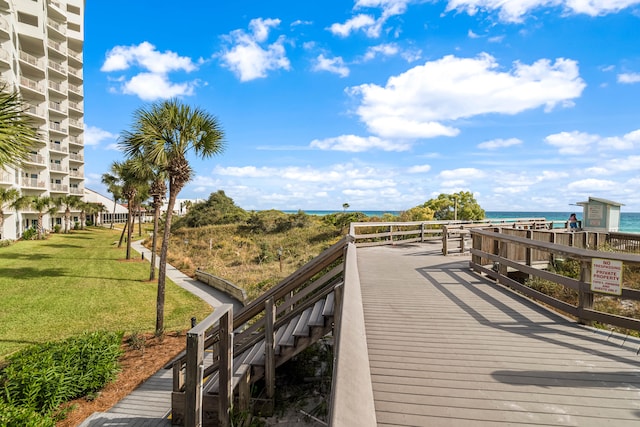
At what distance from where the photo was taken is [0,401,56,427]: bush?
4.93 meters

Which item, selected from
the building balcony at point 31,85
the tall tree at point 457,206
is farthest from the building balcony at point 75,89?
the tall tree at point 457,206

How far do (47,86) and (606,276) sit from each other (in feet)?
189

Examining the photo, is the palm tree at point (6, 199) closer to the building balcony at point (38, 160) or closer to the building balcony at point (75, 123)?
the building balcony at point (38, 160)

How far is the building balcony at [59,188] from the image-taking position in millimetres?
44709

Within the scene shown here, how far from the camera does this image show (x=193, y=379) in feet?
12.1

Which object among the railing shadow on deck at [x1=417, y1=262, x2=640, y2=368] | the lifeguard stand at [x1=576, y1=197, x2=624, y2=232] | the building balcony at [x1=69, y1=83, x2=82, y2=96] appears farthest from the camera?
the building balcony at [x1=69, y1=83, x2=82, y2=96]

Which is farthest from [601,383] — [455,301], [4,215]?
[4,215]

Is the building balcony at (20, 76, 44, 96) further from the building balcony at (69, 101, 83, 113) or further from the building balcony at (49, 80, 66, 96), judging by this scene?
the building balcony at (69, 101, 83, 113)

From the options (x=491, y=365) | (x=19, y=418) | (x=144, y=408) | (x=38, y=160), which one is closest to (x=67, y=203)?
(x=38, y=160)

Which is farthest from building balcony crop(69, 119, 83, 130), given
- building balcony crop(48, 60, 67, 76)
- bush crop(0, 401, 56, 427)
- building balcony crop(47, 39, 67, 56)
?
bush crop(0, 401, 56, 427)

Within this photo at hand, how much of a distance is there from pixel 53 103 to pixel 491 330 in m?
59.5

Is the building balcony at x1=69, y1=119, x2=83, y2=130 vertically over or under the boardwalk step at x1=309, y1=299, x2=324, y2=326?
over

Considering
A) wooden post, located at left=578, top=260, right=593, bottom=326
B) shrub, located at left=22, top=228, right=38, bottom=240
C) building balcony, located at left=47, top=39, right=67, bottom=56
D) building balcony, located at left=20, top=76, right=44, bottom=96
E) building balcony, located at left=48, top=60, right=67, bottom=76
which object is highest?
building balcony, located at left=47, top=39, right=67, bottom=56

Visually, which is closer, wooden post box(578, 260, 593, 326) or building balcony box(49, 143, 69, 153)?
wooden post box(578, 260, 593, 326)
